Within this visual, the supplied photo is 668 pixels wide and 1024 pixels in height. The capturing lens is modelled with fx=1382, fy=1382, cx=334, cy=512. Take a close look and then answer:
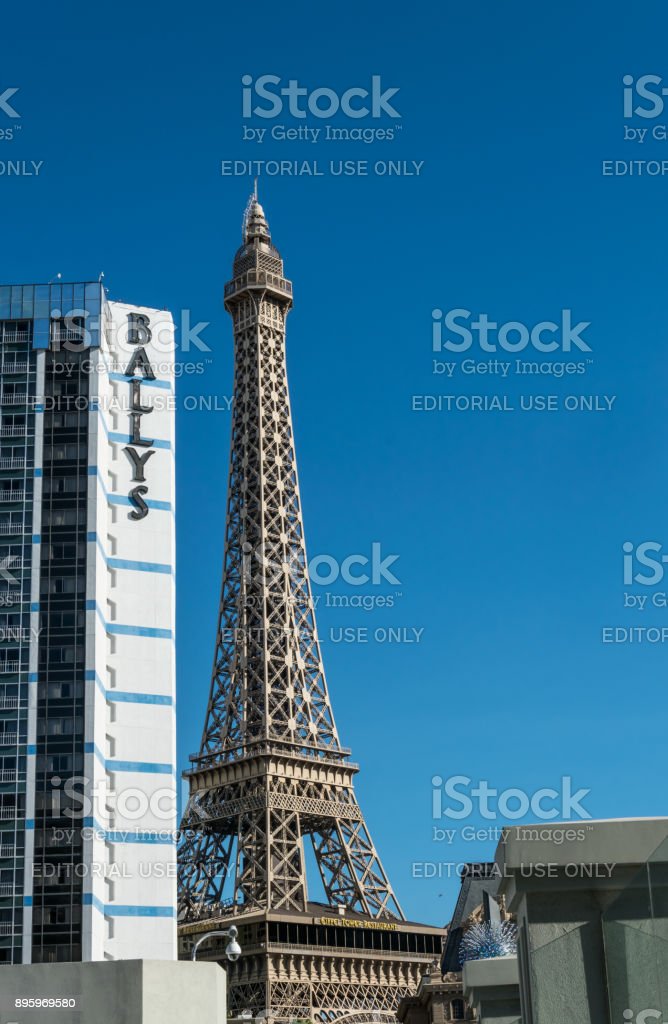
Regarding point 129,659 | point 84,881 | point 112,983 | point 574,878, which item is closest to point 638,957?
point 574,878

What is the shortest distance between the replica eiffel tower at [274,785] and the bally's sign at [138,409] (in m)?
29.8

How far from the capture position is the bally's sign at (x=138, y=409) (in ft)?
298

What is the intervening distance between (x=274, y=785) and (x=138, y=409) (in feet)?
114

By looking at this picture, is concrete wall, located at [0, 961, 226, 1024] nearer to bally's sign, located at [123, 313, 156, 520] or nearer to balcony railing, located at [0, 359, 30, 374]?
bally's sign, located at [123, 313, 156, 520]

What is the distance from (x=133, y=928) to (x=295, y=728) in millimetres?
36296

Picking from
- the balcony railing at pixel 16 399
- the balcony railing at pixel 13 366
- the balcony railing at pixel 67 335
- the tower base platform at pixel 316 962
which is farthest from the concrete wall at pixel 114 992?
the tower base platform at pixel 316 962

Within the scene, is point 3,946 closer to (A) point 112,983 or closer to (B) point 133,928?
(B) point 133,928

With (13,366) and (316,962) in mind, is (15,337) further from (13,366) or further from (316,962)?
(316,962)

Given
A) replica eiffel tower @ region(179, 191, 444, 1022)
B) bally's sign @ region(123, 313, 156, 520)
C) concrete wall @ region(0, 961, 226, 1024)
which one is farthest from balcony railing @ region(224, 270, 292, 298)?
concrete wall @ region(0, 961, 226, 1024)

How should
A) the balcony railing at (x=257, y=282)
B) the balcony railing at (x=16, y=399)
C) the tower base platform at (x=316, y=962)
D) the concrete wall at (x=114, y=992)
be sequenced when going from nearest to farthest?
the concrete wall at (x=114, y=992) < the balcony railing at (x=16, y=399) < the tower base platform at (x=316, y=962) < the balcony railing at (x=257, y=282)

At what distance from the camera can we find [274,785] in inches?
4370

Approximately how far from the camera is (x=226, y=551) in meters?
126

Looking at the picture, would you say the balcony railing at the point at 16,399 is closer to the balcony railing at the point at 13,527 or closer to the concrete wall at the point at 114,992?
the balcony railing at the point at 13,527

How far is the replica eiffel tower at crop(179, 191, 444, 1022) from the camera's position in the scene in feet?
338
